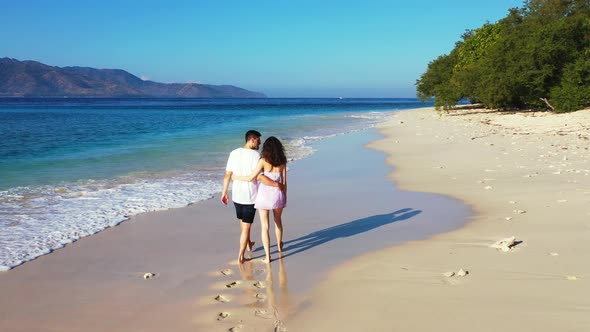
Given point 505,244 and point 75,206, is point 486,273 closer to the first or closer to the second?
point 505,244

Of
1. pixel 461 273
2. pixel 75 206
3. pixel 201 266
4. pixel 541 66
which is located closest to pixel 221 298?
pixel 201 266

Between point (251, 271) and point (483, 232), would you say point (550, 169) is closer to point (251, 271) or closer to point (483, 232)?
point (483, 232)

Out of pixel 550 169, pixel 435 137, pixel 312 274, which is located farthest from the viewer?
pixel 435 137

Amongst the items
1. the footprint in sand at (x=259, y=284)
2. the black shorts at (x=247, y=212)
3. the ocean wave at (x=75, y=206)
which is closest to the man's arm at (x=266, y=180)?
the black shorts at (x=247, y=212)

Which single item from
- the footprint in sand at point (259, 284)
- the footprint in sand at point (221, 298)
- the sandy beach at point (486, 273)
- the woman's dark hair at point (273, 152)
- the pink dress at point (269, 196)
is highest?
the woman's dark hair at point (273, 152)

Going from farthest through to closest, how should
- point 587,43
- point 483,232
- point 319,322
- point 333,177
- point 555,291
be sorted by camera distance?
point 587,43, point 333,177, point 483,232, point 555,291, point 319,322

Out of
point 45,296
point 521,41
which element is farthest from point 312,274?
point 521,41

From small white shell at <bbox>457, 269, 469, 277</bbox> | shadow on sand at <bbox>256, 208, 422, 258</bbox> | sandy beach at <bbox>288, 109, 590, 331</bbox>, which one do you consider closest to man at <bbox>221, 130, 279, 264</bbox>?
shadow on sand at <bbox>256, 208, 422, 258</bbox>

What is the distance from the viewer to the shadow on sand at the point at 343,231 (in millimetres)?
7129

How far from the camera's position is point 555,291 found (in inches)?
191

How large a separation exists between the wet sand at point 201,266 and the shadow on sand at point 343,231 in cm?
2

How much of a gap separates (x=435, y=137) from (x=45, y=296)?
20004 millimetres

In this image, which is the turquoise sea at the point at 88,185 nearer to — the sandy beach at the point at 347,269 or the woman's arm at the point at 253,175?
the sandy beach at the point at 347,269

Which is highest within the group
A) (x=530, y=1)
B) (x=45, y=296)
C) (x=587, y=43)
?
(x=530, y=1)
